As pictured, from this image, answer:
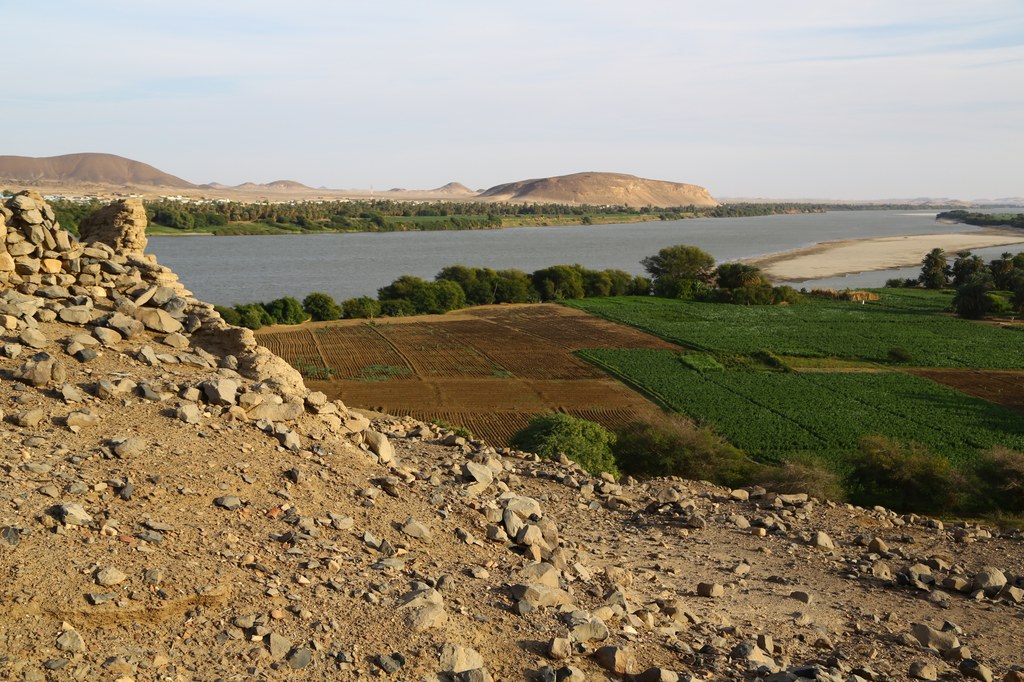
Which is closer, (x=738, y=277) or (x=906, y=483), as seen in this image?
(x=906, y=483)

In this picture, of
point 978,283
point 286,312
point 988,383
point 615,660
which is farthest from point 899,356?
point 615,660

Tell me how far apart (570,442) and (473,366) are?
25066mm

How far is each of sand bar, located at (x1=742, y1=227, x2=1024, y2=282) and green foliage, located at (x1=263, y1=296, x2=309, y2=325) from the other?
56.5 meters

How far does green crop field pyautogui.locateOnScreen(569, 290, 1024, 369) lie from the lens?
1875 inches

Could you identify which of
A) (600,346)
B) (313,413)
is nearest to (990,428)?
(600,346)

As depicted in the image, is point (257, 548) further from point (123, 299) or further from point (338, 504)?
point (123, 299)

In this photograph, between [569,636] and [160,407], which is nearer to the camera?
[569,636]

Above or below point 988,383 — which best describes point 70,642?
above

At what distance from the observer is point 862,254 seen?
124 meters

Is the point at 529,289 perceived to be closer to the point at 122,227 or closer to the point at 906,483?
the point at 906,483

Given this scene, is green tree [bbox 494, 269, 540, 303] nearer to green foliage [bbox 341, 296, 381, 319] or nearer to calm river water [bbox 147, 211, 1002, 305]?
calm river water [bbox 147, 211, 1002, 305]

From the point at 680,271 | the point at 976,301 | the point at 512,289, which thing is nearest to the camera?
the point at 976,301

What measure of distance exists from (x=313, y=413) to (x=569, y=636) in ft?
15.0

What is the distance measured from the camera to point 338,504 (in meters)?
8.18
